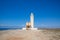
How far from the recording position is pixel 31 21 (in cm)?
3603

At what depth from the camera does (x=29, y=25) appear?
34125 millimetres

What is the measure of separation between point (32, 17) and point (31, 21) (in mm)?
1186

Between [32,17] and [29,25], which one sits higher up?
[32,17]

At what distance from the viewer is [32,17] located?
36.2 m

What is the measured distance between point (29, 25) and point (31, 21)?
2.25m

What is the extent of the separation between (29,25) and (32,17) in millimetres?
3114
